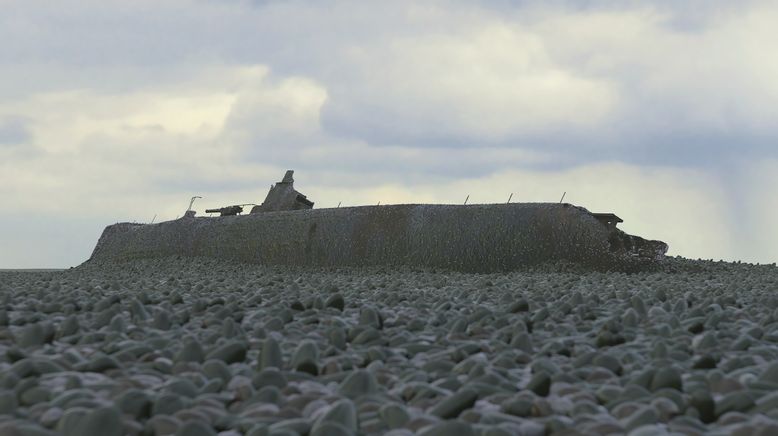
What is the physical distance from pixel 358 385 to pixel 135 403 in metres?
0.85

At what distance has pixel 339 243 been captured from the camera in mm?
13727

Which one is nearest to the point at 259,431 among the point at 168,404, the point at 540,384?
the point at 168,404

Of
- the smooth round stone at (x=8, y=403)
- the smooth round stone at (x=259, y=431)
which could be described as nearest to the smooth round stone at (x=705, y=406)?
the smooth round stone at (x=259, y=431)

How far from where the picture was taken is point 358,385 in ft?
10.6

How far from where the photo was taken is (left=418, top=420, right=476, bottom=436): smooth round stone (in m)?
2.50

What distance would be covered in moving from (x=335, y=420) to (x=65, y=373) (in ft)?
5.09

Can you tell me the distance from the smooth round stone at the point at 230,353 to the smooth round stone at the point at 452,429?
155 cm

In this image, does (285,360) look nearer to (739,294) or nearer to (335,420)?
(335,420)

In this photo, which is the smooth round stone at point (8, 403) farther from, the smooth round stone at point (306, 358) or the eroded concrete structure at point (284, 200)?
the eroded concrete structure at point (284, 200)

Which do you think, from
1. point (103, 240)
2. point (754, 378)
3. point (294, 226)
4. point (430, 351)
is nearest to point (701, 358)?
point (754, 378)

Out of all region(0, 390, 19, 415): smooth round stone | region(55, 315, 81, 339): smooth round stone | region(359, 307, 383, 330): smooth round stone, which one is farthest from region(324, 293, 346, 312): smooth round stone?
region(0, 390, 19, 415): smooth round stone

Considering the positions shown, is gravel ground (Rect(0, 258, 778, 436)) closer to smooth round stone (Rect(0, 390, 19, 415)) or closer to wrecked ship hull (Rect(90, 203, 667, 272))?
smooth round stone (Rect(0, 390, 19, 415))

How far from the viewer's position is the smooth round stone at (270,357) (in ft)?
12.1

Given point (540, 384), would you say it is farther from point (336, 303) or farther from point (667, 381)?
point (336, 303)
